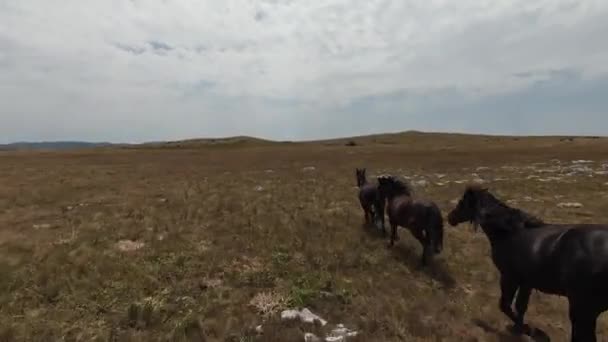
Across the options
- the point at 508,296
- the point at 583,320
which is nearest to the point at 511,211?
the point at 508,296

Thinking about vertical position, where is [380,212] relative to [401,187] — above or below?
below

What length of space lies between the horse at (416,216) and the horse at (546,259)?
152 cm

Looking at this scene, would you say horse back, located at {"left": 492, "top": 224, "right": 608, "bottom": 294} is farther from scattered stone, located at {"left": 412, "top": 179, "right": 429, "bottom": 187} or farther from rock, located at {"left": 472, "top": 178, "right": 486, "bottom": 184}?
rock, located at {"left": 472, "top": 178, "right": 486, "bottom": 184}

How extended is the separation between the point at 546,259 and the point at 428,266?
456 centimetres

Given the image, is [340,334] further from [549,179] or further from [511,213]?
[549,179]

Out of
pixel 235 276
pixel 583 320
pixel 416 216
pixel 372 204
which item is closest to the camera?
pixel 583 320

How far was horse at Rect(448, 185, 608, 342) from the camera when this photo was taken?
651 centimetres

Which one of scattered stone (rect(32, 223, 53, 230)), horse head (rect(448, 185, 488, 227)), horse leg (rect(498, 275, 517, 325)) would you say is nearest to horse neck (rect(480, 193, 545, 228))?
horse head (rect(448, 185, 488, 227))

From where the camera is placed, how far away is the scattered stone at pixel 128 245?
12.8m

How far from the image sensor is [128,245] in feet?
43.3

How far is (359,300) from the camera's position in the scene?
30.7 ft

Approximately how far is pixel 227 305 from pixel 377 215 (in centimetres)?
816

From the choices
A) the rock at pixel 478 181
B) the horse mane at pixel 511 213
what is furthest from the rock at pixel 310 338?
the rock at pixel 478 181

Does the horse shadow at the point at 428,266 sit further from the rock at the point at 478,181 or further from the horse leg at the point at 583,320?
the rock at the point at 478,181
